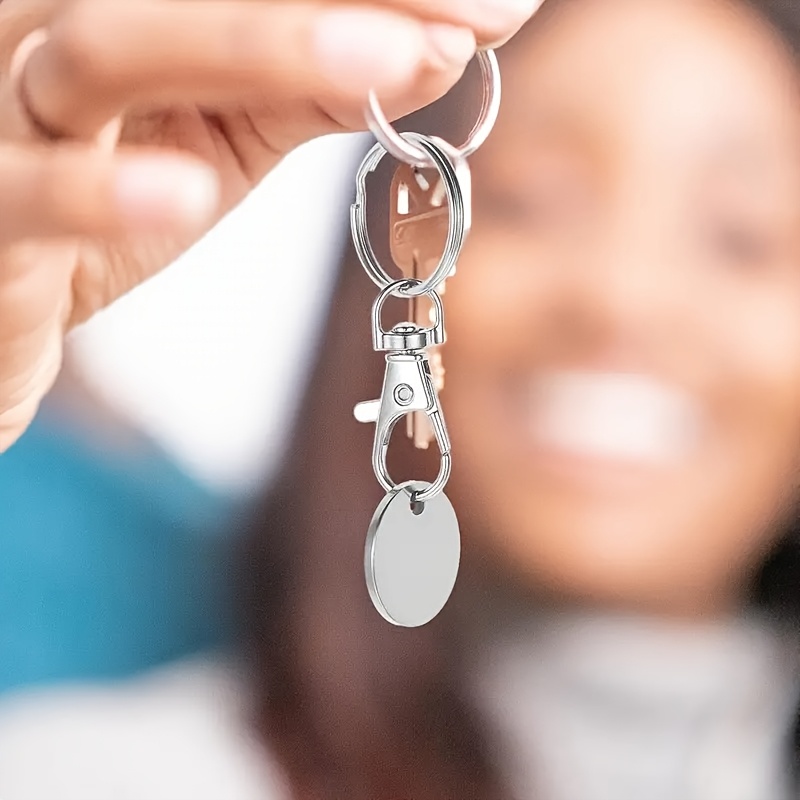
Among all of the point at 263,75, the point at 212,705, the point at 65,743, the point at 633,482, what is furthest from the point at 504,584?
the point at 263,75

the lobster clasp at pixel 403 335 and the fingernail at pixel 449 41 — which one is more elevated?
the fingernail at pixel 449 41

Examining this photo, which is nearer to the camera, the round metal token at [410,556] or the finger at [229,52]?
the finger at [229,52]

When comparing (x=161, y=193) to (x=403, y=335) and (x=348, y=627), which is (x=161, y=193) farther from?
(x=348, y=627)

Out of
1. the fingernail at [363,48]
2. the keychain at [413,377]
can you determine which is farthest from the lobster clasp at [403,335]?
the fingernail at [363,48]

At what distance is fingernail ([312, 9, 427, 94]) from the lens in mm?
307

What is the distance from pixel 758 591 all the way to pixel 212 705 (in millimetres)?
470

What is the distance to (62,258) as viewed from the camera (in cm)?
43

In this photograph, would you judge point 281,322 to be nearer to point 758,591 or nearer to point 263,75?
point 263,75

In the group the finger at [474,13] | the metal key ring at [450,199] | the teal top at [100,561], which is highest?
the finger at [474,13]

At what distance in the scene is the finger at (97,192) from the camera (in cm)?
30

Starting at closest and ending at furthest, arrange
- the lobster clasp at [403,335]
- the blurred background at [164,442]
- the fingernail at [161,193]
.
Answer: the fingernail at [161,193] < the lobster clasp at [403,335] < the blurred background at [164,442]

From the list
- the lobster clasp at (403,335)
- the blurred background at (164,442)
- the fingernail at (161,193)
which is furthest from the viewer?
the blurred background at (164,442)

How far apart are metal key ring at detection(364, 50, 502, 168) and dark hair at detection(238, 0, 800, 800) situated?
23cm

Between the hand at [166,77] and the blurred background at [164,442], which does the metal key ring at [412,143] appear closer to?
the hand at [166,77]
